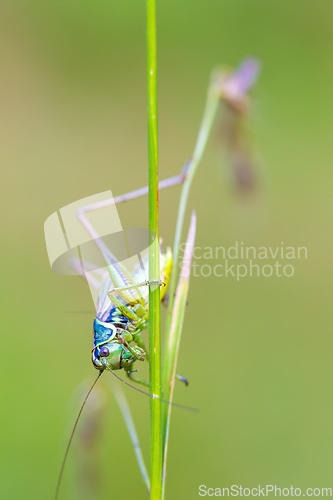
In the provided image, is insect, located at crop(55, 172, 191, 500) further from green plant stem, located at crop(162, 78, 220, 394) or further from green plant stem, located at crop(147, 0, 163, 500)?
green plant stem, located at crop(147, 0, 163, 500)

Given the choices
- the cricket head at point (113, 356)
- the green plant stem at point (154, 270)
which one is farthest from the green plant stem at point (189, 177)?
the cricket head at point (113, 356)

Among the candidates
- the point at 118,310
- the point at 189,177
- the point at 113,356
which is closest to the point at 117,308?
the point at 118,310

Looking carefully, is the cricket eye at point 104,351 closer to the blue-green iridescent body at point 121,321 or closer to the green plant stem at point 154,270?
the blue-green iridescent body at point 121,321

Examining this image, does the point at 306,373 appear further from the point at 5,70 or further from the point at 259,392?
the point at 5,70

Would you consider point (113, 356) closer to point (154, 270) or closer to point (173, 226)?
point (154, 270)

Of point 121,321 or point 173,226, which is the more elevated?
point 173,226

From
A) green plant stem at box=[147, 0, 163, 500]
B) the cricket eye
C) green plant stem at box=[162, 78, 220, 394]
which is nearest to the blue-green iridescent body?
the cricket eye
